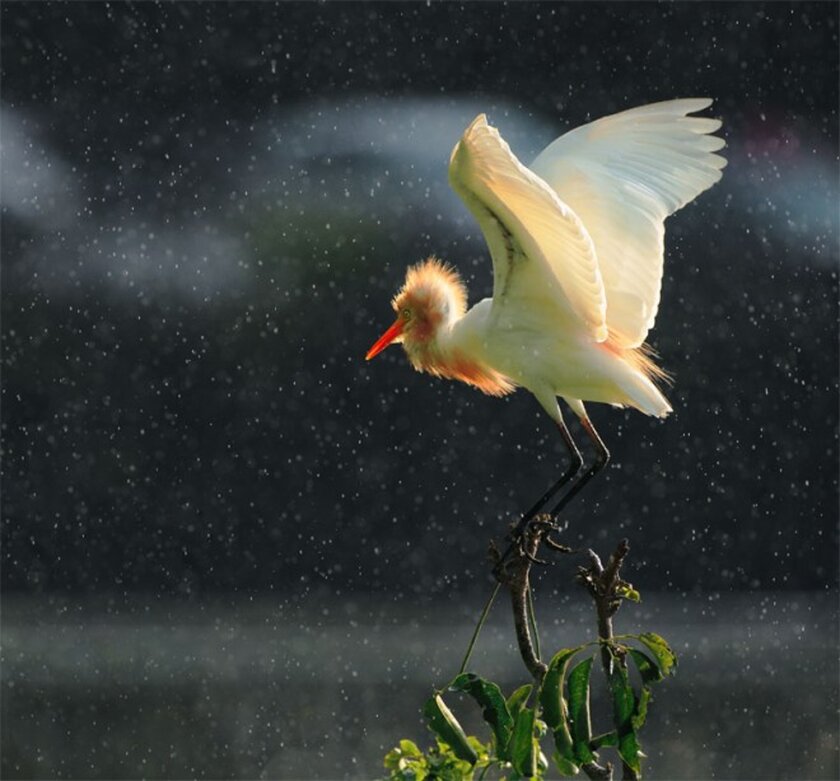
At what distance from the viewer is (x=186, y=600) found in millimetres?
5672

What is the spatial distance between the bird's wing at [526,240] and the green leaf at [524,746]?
1.71ft

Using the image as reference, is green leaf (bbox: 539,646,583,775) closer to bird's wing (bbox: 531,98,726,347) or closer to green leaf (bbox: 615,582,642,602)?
green leaf (bbox: 615,582,642,602)

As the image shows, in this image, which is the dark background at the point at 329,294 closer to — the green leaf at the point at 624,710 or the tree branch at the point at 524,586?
the tree branch at the point at 524,586

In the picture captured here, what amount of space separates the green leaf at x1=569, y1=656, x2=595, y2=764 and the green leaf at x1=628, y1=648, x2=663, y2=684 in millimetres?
31

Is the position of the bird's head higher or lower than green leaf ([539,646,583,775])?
higher

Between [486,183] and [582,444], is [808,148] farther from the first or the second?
[486,183]

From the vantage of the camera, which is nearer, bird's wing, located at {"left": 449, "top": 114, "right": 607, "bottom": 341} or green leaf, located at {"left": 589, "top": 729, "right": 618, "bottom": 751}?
green leaf, located at {"left": 589, "top": 729, "right": 618, "bottom": 751}

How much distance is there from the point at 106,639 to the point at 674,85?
9.36 ft

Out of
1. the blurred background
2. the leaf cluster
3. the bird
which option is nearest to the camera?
the leaf cluster

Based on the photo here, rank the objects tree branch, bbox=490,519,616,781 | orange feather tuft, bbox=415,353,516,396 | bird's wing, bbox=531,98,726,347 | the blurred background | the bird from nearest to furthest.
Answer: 1. tree branch, bbox=490,519,616,781
2. the bird
3. bird's wing, bbox=531,98,726,347
4. orange feather tuft, bbox=415,353,516,396
5. the blurred background

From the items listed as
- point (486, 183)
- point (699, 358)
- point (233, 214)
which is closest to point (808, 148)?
point (699, 358)

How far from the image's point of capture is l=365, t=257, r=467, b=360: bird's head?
1743 millimetres

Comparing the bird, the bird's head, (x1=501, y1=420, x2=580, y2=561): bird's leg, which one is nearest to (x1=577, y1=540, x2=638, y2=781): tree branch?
(x1=501, y1=420, x2=580, y2=561): bird's leg

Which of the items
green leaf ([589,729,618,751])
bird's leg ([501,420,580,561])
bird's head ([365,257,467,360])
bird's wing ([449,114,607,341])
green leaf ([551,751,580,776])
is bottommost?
green leaf ([551,751,580,776])
